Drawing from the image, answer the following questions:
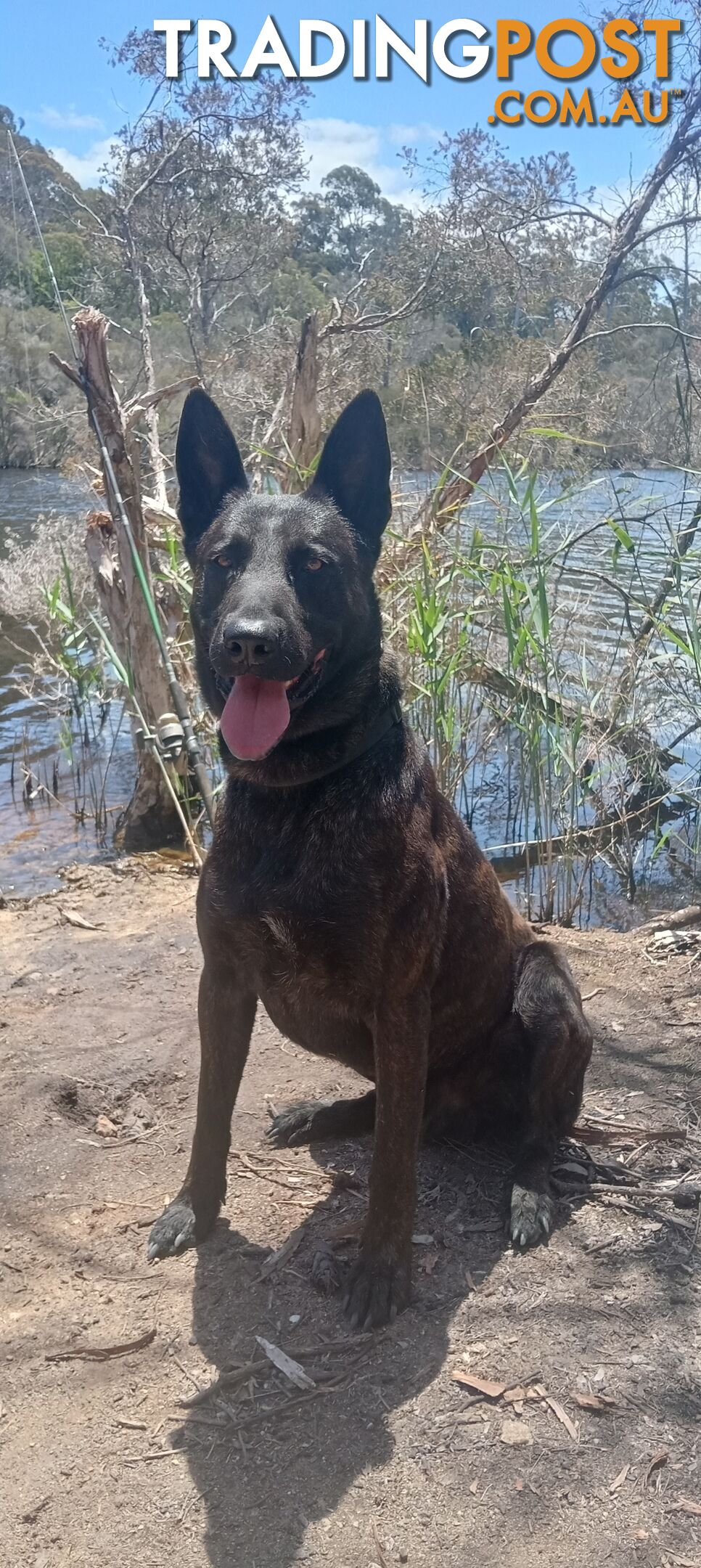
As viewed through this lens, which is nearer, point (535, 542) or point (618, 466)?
point (535, 542)

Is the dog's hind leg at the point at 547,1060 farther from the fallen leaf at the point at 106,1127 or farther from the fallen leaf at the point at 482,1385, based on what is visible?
the fallen leaf at the point at 106,1127

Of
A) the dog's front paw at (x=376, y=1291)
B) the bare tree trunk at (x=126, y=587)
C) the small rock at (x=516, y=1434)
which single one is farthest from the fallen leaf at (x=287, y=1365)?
the bare tree trunk at (x=126, y=587)

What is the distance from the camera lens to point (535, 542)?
15.9 ft

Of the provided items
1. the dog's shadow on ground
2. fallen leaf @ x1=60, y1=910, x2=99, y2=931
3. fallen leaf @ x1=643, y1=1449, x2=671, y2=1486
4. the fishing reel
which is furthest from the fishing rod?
fallen leaf @ x1=643, y1=1449, x2=671, y2=1486

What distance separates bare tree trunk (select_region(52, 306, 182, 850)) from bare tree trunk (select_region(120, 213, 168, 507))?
1.24 feet

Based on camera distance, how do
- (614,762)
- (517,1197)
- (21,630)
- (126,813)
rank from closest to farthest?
(517,1197)
(614,762)
(126,813)
(21,630)

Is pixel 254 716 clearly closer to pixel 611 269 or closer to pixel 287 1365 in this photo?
pixel 287 1365

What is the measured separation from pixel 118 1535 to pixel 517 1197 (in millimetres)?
1293

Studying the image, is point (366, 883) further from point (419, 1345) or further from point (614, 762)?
point (614, 762)

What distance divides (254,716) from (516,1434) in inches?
63.9

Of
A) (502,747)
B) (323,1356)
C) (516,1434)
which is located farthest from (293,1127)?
(502,747)

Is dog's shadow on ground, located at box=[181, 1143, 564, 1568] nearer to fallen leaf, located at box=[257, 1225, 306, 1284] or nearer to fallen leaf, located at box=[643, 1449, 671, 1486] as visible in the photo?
fallen leaf, located at box=[257, 1225, 306, 1284]

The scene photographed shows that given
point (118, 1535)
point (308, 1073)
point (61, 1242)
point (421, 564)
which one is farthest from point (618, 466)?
point (118, 1535)

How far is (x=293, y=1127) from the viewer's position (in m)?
3.35
